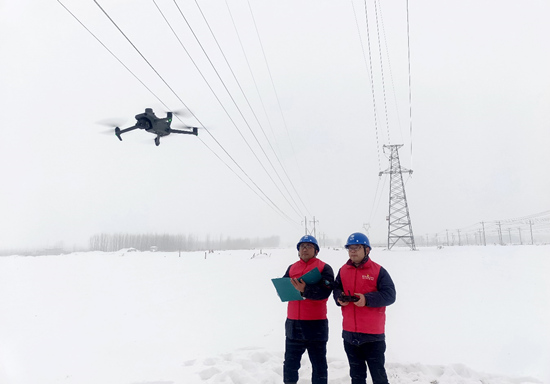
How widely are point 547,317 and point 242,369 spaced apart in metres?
7.16

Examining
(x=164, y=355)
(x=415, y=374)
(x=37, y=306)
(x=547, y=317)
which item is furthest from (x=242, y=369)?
(x=37, y=306)

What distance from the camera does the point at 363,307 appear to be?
3246mm

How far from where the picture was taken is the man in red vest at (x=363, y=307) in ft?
10.2

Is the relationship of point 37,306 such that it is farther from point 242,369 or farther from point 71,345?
point 242,369

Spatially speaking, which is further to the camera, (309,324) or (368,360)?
(309,324)

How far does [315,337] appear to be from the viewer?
3.50 metres

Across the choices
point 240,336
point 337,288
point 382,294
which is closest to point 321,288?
point 337,288

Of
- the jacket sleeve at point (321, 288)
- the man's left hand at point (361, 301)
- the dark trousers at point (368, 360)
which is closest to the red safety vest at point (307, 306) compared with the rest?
the jacket sleeve at point (321, 288)

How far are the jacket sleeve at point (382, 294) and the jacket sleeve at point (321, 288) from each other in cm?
52

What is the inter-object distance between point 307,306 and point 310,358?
0.63 m

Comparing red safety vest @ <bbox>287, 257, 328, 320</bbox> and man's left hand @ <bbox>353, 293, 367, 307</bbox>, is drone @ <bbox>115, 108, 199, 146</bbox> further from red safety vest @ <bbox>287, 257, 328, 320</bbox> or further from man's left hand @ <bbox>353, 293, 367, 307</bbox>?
man's left hand @ <bbox>353, 293, 367, 307</bbox>

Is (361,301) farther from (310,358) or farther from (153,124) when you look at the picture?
(153,124)

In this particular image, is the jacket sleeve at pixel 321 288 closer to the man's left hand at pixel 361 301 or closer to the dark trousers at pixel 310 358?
the man's left hand at pixel 361 301

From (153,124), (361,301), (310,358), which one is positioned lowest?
(310,358)
